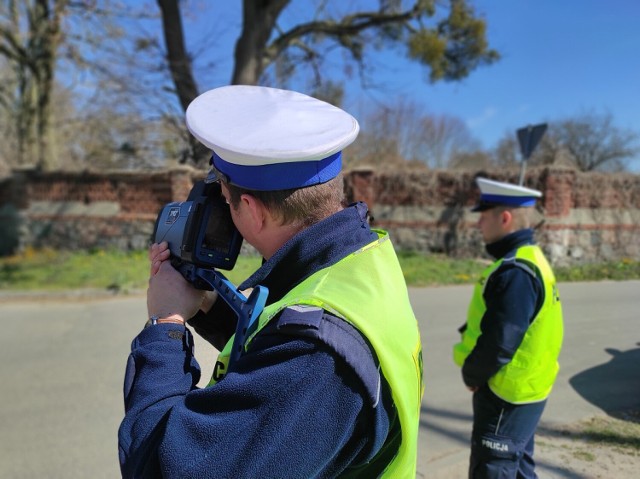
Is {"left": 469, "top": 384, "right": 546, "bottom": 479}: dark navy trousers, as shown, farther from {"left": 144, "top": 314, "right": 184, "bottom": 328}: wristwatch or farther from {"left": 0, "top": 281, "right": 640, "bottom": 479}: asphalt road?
{"left": 144, "top": 314, "right": 184, "bottom": 328}: wristwatch

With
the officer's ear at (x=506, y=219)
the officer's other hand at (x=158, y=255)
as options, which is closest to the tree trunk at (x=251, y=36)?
the officer's ear at (x=506, y=219)

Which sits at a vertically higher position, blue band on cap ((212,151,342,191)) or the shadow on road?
blue band on cap ((212,151,342,191))

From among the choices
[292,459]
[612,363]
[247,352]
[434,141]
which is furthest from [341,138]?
[434,141]

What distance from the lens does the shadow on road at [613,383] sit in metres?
4.03

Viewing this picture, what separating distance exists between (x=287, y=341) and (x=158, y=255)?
1.66ft

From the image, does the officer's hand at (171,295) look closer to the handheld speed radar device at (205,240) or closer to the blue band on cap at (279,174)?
the handheld speed radar device at (205,240)

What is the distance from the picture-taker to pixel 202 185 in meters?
1.17

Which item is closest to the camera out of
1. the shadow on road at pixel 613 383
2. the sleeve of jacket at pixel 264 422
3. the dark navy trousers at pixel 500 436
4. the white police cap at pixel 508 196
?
the sleeve of jacket at pixel 264 422

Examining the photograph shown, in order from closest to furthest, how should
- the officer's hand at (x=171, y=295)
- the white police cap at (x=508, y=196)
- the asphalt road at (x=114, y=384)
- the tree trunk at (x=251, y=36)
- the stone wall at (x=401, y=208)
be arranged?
1. the officer's hand at (x=171, y=295)
2. the white police cap at (x=508, y=196)
3. the asphalt road at (x=114, y=384)
4. the tree trunk at (x=251, y=36)
5. the stone wall at (x=401, y=208)

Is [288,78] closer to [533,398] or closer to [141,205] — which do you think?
[141,205]

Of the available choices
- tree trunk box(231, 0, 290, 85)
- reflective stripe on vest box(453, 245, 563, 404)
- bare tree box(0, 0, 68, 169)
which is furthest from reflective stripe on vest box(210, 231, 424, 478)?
bare tree box(0, 0, 68, 169)

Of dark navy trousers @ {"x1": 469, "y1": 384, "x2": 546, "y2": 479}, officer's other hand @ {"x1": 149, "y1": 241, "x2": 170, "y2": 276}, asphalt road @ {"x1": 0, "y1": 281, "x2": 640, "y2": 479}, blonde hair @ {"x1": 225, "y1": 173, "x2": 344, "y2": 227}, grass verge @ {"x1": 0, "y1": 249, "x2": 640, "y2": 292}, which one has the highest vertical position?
blonde hair @ {"x1": 225, "y1": 173, "x2": 344, "y2": 227}

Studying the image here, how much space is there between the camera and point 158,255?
1191mm

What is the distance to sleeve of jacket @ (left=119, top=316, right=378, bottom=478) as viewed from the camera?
818 millimetres
